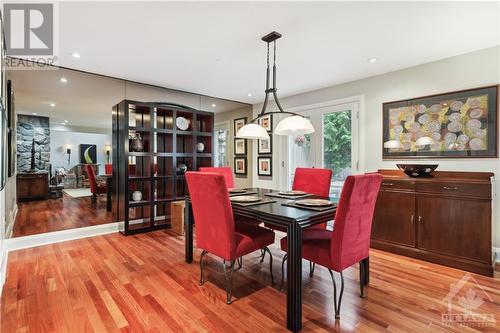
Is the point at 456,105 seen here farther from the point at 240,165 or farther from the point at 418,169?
the point at 240,165

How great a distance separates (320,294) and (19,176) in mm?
4567

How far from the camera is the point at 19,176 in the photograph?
3807mm

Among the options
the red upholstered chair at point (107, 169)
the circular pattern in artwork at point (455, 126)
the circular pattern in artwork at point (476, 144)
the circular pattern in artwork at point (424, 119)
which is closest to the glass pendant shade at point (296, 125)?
the circular pattern in artwork at point (424, 119)

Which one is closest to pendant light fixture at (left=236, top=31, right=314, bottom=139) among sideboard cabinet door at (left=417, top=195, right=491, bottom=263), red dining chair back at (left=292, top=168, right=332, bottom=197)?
red dining chair back at (left=292, top=168, right=332, bottom=197)

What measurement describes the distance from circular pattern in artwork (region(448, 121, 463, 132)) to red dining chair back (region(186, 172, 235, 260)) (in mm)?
2991

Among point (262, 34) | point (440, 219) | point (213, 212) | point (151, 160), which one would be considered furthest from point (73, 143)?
point (440, 219)

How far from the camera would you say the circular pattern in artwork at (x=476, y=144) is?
290 centimetres

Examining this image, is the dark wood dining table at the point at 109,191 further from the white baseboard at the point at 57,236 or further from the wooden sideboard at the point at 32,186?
the wooden sideboard at the point at 32,186

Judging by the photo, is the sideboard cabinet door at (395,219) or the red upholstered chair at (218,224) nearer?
the red upholstered chair at (218,224)

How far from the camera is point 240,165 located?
581 cm

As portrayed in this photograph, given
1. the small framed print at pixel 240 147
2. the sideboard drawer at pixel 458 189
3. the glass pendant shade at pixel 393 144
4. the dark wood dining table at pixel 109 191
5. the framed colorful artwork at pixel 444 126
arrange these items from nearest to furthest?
1. the sideboard drawer at pixel 458 189
2. the framed colorful artwork at pixel 444 126
3. the glass pendant shade at pixel 393 144
4. the dark wood dining table at pixel 109 191
5. the small framed print at pixel 240 147

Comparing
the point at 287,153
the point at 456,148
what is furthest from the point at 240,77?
the point at 456,148

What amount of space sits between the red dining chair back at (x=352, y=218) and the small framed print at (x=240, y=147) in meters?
3.91

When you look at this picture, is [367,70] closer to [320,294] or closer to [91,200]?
[320,294]
